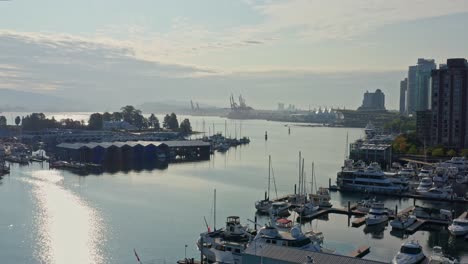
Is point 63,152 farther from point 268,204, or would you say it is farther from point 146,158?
point 268,204

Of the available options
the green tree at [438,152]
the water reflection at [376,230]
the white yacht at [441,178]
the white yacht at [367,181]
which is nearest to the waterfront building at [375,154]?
the green tree at [438,152]

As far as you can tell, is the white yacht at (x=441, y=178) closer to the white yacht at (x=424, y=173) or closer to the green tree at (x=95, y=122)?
the white yacht at (x=424, y=173)

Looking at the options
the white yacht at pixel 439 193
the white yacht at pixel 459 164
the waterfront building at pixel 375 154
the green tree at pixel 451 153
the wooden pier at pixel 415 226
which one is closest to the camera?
the wooden pier at pixel 415 226

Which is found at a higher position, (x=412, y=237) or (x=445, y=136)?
(x=445, y=136)

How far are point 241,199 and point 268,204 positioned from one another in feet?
7.34

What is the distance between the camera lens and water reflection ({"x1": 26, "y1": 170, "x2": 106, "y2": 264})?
10930 mm

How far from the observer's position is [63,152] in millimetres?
28438

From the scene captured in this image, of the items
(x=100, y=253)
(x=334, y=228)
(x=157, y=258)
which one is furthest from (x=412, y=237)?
(x=100, y=253)

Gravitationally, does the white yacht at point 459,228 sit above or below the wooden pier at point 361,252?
above

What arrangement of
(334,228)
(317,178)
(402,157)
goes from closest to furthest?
(334,228) < (317,178) < (402,157)

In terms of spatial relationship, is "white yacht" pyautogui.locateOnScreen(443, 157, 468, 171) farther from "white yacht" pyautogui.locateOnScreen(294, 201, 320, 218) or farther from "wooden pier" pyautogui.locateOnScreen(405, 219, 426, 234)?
"white yacht" pyautogui.locateOnScreen(294, 201, 320, 218)

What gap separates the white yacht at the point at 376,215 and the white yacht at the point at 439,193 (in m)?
4.21

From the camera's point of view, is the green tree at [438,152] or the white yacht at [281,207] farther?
the green tree at [438,152]

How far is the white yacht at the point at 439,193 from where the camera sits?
1755 cm
